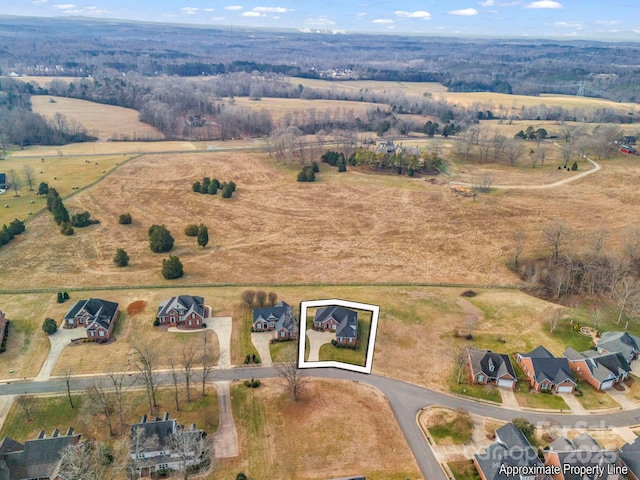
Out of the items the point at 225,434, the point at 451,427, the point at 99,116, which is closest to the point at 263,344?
the point at 225,434

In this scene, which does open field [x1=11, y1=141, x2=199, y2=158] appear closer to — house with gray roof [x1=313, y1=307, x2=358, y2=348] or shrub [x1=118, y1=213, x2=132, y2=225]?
shrub [x1=118, y1=213, x2=132, y2=225]

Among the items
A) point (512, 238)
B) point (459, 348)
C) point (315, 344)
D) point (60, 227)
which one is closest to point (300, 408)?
point (315, 344)

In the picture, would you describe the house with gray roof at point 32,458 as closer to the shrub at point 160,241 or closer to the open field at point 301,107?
the shrub at point 160,241

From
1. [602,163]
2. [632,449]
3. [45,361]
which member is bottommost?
[45,361]

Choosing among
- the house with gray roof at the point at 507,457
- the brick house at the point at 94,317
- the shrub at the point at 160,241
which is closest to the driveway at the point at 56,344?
the brick house at the point at 94,317

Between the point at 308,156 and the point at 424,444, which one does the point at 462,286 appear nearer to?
the point at 424,444

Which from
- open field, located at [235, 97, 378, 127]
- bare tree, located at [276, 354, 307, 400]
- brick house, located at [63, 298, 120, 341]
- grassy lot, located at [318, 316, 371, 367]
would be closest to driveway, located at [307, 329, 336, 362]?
grassy lot, located at [318, 316, 371, 367]

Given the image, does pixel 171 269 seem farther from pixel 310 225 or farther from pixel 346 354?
pixel 310 225
